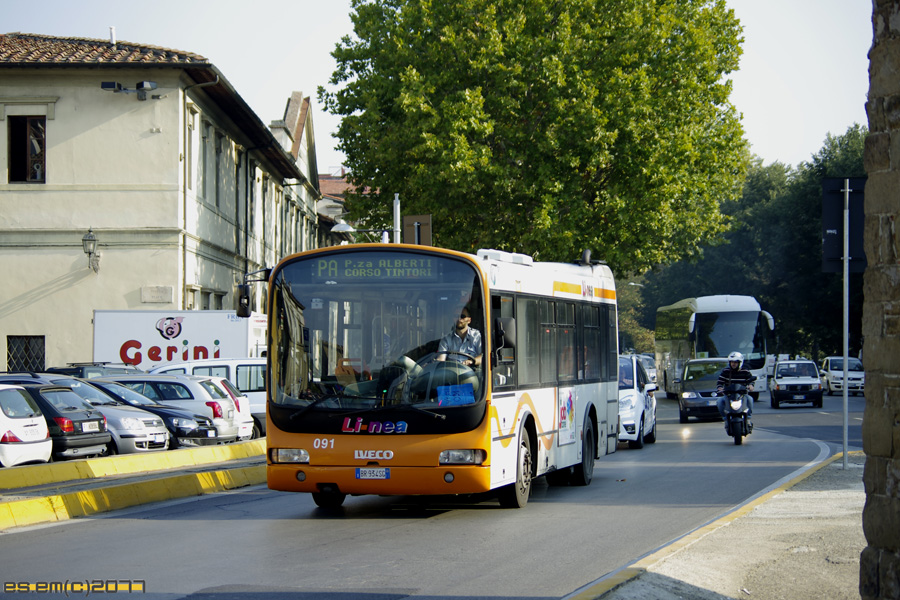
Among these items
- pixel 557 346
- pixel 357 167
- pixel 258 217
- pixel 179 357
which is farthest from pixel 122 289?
pixel 557 346

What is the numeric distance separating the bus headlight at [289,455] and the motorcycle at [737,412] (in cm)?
1268

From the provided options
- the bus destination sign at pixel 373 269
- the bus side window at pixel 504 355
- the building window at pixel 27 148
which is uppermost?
the building window at pixel 27 148

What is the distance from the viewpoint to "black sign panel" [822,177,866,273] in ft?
50.5

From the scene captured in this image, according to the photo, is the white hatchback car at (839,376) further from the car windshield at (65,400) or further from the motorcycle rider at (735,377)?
the car windshield at (65,400)

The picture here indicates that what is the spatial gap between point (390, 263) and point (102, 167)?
22625 mm

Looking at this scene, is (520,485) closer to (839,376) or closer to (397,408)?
(397,408)

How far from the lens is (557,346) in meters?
14.6

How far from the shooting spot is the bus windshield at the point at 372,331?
39.0ft

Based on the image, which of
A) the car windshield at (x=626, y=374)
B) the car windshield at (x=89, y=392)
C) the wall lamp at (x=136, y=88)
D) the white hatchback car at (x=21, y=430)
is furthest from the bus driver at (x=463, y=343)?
the wall lamp at (x=136, y=88)

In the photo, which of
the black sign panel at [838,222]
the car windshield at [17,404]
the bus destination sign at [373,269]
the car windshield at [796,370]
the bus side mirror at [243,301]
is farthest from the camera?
the car windshield at [796,370]

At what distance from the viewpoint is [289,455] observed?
12.1 metres

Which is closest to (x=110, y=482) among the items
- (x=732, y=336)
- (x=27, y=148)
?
(x=27, y=148)

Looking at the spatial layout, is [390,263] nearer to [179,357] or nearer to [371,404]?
[371,404]

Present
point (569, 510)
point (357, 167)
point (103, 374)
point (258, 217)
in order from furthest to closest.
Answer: point (258, 217), point (357, 167), point (103, 374), point (569, 510)
